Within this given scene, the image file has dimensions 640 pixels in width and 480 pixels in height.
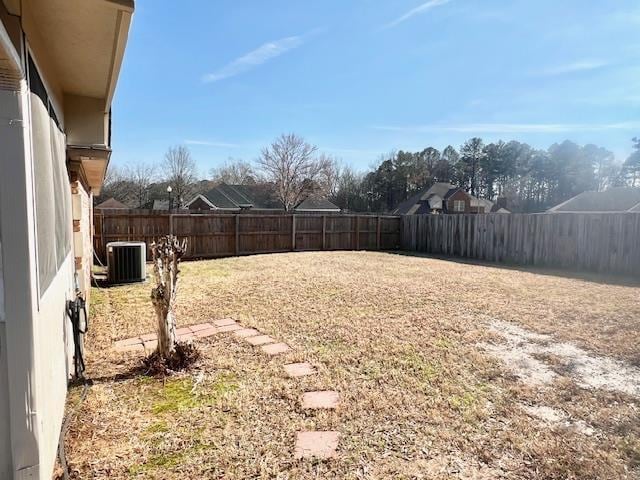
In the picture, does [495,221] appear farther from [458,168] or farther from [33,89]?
[458,168]

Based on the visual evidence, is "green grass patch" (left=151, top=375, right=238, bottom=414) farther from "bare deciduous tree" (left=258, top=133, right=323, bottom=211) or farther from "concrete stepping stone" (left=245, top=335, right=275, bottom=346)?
"bare deciduous tree" (left=258, top=133, right=323, bottom=211)

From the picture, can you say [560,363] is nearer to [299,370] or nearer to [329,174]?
[299,370]

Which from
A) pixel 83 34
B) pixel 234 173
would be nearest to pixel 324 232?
pixel 83 34

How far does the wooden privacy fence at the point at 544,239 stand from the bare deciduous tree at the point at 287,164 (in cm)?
1669

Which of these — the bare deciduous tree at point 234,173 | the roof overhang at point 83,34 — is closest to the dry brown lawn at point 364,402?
the roof overhang at point 83,34

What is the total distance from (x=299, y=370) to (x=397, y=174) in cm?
3945

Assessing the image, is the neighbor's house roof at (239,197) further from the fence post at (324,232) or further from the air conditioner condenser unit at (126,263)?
the air conditioner condenser unit at (126,263)

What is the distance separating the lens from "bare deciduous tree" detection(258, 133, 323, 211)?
30.6 meters

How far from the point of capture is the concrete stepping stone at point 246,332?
4320 mm

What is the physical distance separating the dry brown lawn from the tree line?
25.8 m

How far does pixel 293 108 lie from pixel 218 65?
8.84 metres

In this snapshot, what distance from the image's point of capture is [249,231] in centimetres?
1333

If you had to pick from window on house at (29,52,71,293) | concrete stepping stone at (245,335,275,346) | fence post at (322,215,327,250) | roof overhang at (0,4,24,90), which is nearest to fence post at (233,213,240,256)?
fence post at (322,215,327,250)

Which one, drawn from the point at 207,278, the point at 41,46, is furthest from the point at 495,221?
the point at 41,46
